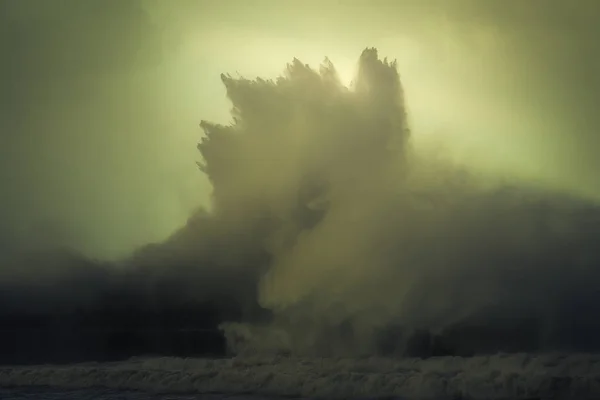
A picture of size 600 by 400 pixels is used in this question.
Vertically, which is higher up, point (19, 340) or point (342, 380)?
point (19, 340)

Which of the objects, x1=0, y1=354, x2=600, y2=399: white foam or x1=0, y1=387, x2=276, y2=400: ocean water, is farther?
x1=0, y1=387, x2=276, y2=400: ocean water

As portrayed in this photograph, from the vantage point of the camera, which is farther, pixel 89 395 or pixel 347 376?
pixel 89 395

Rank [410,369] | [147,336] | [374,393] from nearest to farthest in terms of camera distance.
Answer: [374,393]
[410,369]
[147,336]

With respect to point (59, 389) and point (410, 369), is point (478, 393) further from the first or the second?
A: point (59, 389)

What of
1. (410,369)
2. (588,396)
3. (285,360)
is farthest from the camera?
(285,360)

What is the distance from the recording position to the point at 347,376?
25125 mm

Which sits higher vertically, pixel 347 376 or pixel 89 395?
pixel 347 376

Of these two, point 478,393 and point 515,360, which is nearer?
point 478,393

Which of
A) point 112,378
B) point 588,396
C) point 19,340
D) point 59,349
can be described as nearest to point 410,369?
point 588,396

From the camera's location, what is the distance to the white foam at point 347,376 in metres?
23.2

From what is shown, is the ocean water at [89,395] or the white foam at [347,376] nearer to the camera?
the white foam at [347,376]

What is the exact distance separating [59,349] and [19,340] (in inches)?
122

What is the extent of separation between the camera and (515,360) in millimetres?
25250

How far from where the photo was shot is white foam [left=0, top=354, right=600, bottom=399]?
2322 cm
